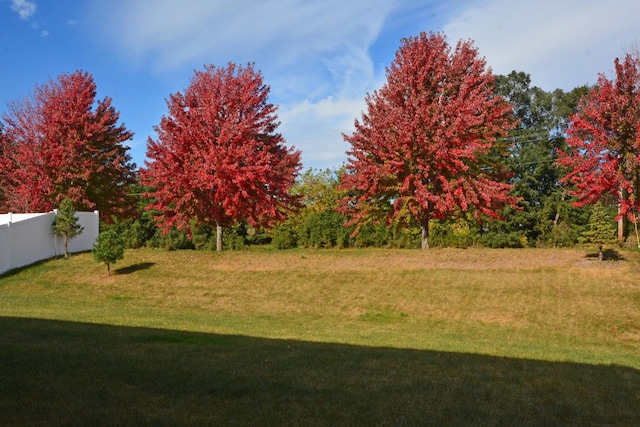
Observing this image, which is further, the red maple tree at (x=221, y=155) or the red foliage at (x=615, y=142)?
Answer: the red maple tree at (x=221, y=155)

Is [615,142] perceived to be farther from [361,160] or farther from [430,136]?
[361,160]

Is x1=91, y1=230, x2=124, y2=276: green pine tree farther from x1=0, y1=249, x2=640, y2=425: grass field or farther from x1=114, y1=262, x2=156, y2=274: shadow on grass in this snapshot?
x1=0, y1=249, x2=640, y2=425: grass field

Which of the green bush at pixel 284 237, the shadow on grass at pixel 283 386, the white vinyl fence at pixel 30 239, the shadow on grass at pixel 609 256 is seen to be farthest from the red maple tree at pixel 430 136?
the white vinyl fence at pixel 30 239

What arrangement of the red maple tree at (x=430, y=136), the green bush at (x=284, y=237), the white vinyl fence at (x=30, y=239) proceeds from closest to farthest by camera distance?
1. the red maple tree at (x=430, y=136)
2. the white vinyl fence at (x=30, y=239)
3. the green bush at (x=284, y=237)

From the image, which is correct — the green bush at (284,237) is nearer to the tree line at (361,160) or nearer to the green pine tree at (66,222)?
the tree line at (361,160)

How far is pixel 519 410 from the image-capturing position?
210 inches

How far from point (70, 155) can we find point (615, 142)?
23.4 m

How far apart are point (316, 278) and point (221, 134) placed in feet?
25.0

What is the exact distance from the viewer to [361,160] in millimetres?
21359

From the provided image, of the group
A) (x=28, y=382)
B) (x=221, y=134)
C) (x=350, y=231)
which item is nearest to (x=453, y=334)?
(x=28, y=382)

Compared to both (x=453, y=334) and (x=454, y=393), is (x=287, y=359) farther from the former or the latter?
(x=453, y=334)

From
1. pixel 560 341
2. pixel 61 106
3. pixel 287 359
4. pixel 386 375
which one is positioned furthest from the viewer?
pixel 61 106

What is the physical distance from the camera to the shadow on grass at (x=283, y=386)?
4844mm

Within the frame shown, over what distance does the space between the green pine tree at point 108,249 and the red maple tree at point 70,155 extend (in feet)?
20.1
